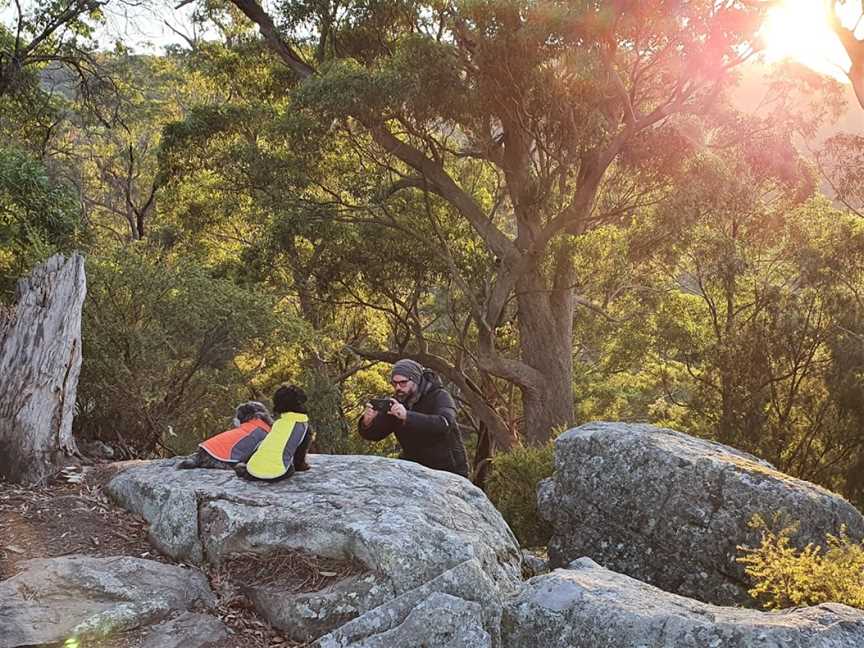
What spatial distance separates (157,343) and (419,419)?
3.77m

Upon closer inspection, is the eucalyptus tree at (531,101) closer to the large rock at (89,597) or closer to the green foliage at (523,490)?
the green foliage at (523,490)

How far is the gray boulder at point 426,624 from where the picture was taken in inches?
144

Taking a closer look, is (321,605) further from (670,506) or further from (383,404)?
(670,506)

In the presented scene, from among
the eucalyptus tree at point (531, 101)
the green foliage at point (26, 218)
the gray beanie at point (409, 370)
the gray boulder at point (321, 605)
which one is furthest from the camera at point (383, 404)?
the eucalyptus tree at point (531, 101)

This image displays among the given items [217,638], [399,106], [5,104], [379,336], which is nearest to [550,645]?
[217,638]

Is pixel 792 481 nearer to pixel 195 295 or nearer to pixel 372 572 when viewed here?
pixel 372 572

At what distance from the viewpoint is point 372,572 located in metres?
4.18

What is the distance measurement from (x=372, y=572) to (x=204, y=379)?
539cm

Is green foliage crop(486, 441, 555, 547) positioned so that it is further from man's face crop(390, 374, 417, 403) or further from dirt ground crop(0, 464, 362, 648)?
dirt ground crop(0, 464, 362, 648)

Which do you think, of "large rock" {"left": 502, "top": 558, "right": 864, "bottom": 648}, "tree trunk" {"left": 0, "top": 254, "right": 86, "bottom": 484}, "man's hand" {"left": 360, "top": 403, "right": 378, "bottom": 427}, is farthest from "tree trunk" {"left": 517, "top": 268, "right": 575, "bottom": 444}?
"large rock" {"left": 502, "top": 558, "right": 864, "bottom": 648}

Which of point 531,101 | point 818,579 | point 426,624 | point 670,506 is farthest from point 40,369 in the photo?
point 531,101

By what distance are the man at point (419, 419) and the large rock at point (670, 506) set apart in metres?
1.35

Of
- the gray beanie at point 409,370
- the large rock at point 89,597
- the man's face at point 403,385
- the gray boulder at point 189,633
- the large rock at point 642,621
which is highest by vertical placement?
the gray beanie at point 409,370

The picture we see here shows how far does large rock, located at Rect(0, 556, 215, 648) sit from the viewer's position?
361 cm
